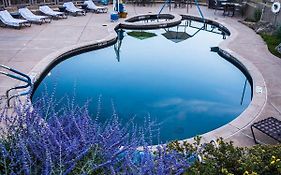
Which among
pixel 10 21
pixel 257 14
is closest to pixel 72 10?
pixel 10 21

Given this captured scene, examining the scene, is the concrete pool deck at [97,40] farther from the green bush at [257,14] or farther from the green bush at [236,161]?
the green bush at [236,161]

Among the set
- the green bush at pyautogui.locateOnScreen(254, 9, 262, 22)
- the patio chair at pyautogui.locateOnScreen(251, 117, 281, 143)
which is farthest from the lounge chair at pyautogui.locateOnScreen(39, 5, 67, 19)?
the patio chair at pyautogui.locateOnScreen(251, 117, 281, 143)

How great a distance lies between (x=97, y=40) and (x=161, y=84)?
11.9 feet

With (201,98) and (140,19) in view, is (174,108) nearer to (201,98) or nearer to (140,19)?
(201,98)

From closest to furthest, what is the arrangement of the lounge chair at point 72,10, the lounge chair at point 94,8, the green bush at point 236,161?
the green bush at point 236,161
the lounge chair at point 72,10
the lounge chair at point 94,8

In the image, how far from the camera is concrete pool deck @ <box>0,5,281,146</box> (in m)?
5.82

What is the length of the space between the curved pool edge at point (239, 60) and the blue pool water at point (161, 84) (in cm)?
25

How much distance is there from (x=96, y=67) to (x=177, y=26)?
624 centimetres

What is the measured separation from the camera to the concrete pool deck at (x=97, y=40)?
5.82 metres

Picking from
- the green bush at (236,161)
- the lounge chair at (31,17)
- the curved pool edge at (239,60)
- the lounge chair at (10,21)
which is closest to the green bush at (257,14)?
the curved pool edge at (239,60)

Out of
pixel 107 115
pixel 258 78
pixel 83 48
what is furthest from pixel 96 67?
pixel 258 78

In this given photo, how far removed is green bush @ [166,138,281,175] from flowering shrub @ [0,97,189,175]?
0.28 m

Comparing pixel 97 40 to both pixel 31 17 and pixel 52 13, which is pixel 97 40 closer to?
pixel 31 17

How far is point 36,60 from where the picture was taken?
8289mm
